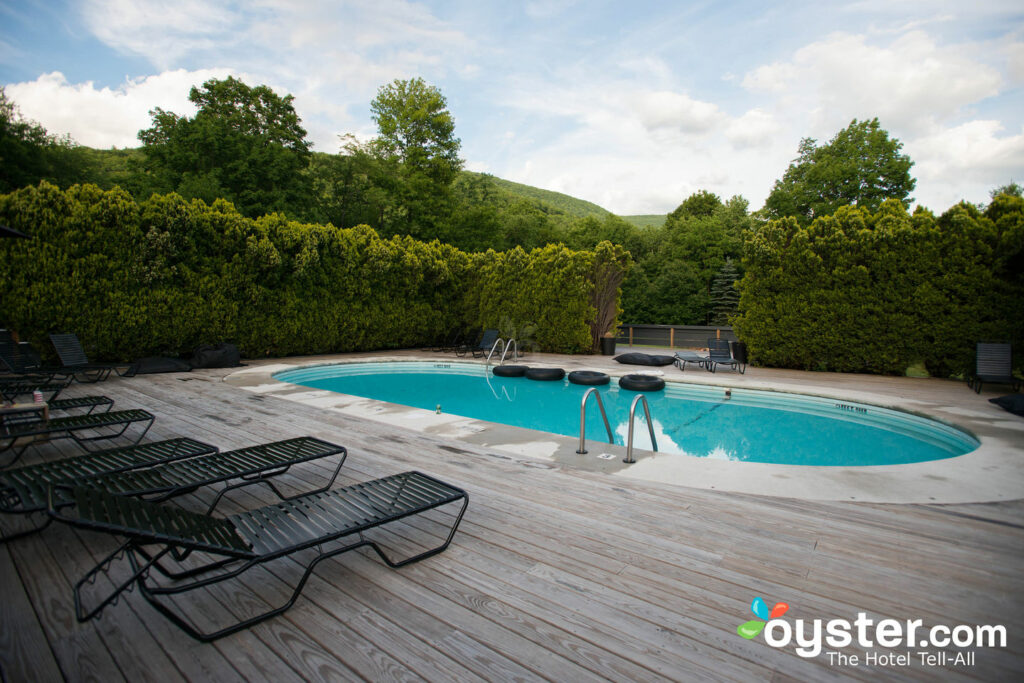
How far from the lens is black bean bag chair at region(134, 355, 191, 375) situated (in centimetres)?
917

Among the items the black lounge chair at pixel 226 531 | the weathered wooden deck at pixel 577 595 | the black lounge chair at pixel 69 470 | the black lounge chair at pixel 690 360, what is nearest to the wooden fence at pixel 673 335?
the black lounge chair at pixel 690 360

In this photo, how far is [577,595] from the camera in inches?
82.3

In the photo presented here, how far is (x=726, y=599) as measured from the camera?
2.06 m

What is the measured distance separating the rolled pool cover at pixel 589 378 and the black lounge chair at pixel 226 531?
691cm

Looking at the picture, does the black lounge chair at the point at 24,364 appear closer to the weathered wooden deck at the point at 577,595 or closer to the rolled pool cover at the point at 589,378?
the weathered wooden deck at the point at 577,595

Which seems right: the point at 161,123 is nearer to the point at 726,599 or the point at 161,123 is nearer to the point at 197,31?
the point at 197,31

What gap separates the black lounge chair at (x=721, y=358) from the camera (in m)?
10.6

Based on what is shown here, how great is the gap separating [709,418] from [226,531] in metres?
7.28

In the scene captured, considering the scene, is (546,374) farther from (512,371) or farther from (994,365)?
(994,365)

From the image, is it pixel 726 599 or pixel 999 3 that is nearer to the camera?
pixel 726 599

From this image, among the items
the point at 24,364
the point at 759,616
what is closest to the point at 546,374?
the point at 759,616

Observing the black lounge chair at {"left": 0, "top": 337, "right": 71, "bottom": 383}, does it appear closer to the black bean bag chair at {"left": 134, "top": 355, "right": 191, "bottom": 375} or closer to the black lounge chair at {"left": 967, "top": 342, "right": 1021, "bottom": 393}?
the black bean bag chair at {"left": 134, "top": 355, "right": 191, "bottom": 375}

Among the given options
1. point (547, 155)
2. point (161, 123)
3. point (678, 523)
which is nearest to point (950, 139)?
point (547, 155)

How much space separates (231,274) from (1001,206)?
1622 centimetres
